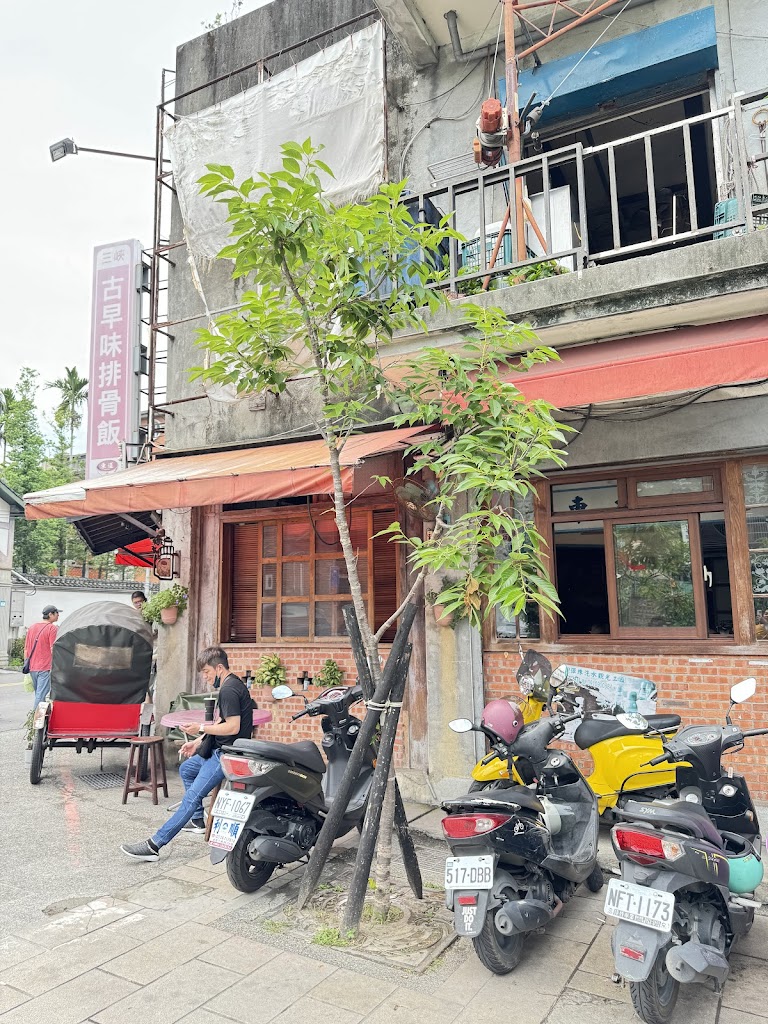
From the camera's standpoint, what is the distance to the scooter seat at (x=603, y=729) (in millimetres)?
4000

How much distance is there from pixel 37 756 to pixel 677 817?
249 inches

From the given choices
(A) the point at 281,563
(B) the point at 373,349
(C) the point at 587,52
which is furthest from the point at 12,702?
(C) the point at 587,52

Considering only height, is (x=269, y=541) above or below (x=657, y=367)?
below

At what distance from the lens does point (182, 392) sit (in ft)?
29.6

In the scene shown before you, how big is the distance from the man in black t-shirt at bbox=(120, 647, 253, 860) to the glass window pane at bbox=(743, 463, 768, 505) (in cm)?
418

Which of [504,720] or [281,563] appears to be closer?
[504,720]

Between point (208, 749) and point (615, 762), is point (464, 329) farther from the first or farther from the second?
point (208, 749)

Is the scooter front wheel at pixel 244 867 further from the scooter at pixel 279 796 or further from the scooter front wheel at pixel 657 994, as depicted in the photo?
the scooter front wheel at pixel 657 994

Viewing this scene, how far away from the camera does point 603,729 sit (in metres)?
4.01

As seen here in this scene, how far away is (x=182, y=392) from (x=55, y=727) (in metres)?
4.29

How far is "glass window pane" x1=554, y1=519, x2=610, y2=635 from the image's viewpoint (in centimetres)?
614

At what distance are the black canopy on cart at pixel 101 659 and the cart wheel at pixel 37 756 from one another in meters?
0.39

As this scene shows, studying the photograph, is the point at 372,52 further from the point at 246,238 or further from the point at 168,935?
the point at 168,935

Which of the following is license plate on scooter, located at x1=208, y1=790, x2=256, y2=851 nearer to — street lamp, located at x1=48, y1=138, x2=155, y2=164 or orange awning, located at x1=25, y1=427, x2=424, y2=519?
orange awning, located at x1=25, y1=427, x2=424, y2=519
